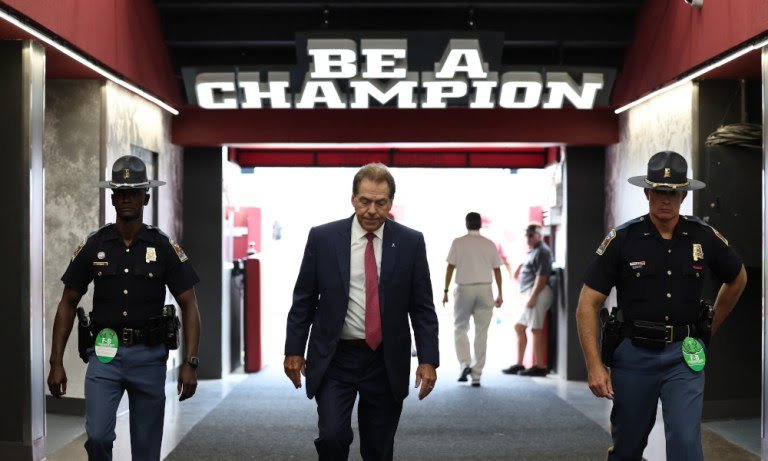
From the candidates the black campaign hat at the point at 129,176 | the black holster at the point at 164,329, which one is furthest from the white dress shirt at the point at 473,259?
the black campaign hat at the point at 129,176

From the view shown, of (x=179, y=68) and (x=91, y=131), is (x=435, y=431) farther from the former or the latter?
(x=179, y=68)

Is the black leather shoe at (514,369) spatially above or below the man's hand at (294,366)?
below

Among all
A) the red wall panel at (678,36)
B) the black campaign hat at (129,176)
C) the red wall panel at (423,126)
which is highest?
the red wall panel at (678,36)

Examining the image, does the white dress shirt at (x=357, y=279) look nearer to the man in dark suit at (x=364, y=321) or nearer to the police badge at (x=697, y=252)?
the man in dark suit at (x=364, y=321)

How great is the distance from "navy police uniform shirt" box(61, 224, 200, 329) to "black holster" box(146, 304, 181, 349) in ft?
0.11

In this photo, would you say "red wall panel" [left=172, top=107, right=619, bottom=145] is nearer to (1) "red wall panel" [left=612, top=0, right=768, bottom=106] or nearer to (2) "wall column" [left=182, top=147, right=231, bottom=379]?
(1) "red wall panel" [left=612, top=0, right=768, bottom=106]

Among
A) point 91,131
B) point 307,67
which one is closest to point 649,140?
point 307,67

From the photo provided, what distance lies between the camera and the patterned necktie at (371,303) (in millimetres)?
4473

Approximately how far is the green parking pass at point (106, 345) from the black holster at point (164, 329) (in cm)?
15

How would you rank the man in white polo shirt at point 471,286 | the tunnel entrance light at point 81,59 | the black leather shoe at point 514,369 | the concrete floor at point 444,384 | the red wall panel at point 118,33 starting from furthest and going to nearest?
1. the black leather shoe at point 514,369
2. the man in white polo shirt at point 471,286
3. the concrete floor at point 444,384
4. the red wall panel at point 118,33
5. the tunnel entrance light at point 81,59

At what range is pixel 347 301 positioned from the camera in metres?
4.50

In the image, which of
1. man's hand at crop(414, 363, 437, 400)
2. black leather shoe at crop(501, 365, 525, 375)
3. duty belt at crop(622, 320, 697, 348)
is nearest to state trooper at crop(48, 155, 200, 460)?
man's hand at crop(414, 363, 437, 400)

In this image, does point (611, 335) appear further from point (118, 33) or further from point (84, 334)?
point (118, 33)

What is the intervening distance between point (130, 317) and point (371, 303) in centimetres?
110
